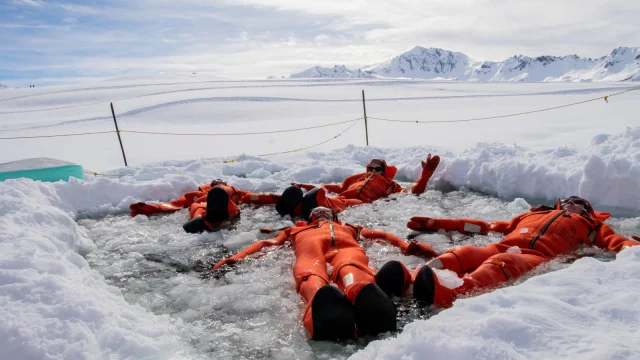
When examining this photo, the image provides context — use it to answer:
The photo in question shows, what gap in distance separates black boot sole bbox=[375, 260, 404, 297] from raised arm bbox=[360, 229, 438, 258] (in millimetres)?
1041

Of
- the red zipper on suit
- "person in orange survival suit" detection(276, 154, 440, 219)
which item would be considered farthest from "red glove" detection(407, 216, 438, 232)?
"person in orange survival suit" detection(276, 154, 440, 219)

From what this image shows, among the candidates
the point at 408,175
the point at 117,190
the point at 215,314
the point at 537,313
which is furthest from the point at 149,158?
the point at 537,313

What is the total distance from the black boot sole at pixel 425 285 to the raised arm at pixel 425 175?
4.02 m

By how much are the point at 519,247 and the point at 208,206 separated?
3.75 m

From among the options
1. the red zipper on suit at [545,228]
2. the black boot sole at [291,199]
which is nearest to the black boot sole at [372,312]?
the red zipper on suit at [545,228]

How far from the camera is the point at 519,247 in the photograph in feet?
13.9

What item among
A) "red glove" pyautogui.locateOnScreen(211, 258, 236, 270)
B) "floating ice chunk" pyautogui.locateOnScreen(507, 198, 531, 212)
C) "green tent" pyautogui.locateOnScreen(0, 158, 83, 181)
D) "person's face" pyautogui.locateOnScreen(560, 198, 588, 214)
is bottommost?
"floating ice chunk" pyautogui.locateOnScreen(507, 198, 531, 212)

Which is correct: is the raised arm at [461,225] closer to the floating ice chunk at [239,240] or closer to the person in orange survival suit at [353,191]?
the person in orange survival suit at [353,191]

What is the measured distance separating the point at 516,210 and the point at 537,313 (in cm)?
422

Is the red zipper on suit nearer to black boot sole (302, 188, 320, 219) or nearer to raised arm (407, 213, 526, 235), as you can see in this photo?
raised arm (407, 213, 526, 235)

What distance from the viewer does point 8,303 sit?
8.37 feet

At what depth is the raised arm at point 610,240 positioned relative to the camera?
403 centimetres

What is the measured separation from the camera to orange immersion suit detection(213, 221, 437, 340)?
3.09 m

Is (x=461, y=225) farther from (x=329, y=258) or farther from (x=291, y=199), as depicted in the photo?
(x=291, y=199)
